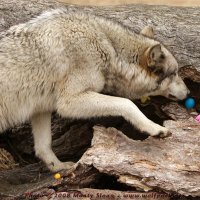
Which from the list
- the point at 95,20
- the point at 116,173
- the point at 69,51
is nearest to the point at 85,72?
the point at 69,51

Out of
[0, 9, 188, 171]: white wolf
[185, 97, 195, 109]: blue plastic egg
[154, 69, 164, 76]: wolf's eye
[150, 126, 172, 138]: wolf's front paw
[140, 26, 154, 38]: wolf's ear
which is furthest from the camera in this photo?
[185, 97, 195, 109]: blue plastic egg

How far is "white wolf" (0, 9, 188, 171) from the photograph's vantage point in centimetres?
573

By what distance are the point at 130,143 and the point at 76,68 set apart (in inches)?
42.2

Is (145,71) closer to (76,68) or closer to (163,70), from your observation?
(163,70)

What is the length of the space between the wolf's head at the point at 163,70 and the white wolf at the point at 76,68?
12 mm

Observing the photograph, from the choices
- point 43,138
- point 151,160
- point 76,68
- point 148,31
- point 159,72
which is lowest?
point 43,138

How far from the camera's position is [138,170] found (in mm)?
5035

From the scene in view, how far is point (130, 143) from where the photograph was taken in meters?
5.45

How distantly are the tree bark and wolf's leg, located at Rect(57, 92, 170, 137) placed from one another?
16 centimetres

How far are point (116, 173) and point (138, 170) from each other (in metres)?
0.22

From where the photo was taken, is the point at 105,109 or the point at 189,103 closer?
the point at 105,109

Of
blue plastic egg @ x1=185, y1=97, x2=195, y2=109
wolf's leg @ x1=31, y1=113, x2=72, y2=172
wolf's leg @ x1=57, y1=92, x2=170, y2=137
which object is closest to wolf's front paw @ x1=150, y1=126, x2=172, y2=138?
wolf's leg @ x1=57, y1=92, x2=170, y2=137

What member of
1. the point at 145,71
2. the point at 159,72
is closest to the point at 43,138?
the point at 145,71

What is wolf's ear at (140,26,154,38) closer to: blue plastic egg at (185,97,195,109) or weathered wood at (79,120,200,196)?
blue plastic egg at (185,97,195,109)
